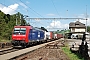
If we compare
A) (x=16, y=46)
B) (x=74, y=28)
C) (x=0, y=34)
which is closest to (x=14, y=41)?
(x=16, y=46)

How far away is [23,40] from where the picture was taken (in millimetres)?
30672

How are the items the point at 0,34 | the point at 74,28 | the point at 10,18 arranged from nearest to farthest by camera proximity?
the point at 0,34 → the point at 10,18 → the point at 74,28

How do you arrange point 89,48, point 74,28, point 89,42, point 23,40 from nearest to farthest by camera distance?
point 89,48 < point 89,42 < point 23,40 < point 74,28

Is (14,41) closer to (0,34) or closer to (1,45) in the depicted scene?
(1,45)

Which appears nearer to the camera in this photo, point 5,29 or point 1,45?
point 1,45

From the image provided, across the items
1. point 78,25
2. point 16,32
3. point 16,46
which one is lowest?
point 16,46

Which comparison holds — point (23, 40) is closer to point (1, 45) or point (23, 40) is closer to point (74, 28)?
point (1, 45)

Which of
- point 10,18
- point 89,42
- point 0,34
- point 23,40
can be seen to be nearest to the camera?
point 89,42

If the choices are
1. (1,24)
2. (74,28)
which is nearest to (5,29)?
(1,24)

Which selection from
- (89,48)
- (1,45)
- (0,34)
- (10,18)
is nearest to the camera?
(89,48)

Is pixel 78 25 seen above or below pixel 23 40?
above

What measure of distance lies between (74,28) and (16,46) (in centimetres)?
8309

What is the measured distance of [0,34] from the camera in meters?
65.1

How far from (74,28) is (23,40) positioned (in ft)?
273
